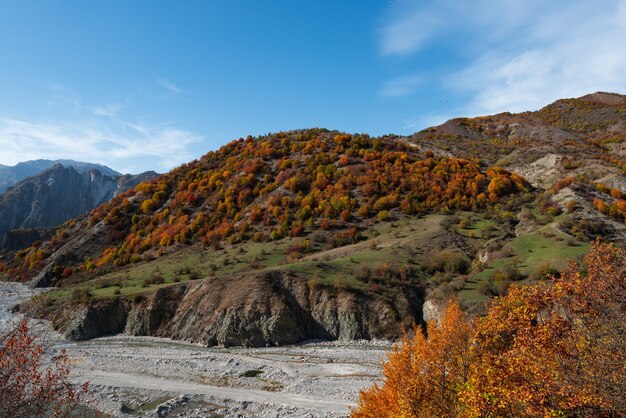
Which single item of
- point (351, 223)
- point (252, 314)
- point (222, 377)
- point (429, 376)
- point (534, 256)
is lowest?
point (222, 377)

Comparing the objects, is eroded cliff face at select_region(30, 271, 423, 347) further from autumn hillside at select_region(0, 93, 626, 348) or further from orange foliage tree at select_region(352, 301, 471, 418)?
orange foliage tree at select_region(352, 301, 471, 418)

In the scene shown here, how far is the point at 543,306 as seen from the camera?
1551 centimetres

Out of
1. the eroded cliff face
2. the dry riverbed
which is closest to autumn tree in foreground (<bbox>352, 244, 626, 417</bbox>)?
the dry riverbed

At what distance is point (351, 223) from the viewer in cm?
7888

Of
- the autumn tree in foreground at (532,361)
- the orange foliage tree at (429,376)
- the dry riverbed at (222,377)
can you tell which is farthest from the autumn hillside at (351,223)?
the autumn tree in foreground at (532,361)

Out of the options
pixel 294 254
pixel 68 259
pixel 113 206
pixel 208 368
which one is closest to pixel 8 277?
pixel 68 259

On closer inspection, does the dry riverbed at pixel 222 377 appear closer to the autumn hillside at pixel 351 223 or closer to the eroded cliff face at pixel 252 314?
the eroded cliff face at pixel 252 314

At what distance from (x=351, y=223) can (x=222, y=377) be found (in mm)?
47655

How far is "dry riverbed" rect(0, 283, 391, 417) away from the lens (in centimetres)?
3008

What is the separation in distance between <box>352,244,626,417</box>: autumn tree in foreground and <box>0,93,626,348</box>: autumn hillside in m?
29.9

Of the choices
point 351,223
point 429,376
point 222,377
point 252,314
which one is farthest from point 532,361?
point 351,223

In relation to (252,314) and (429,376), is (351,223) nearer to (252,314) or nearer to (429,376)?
(252,314)

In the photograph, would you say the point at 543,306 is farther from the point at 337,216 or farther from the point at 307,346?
the point at 337,216

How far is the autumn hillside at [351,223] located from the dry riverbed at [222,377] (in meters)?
5.68
